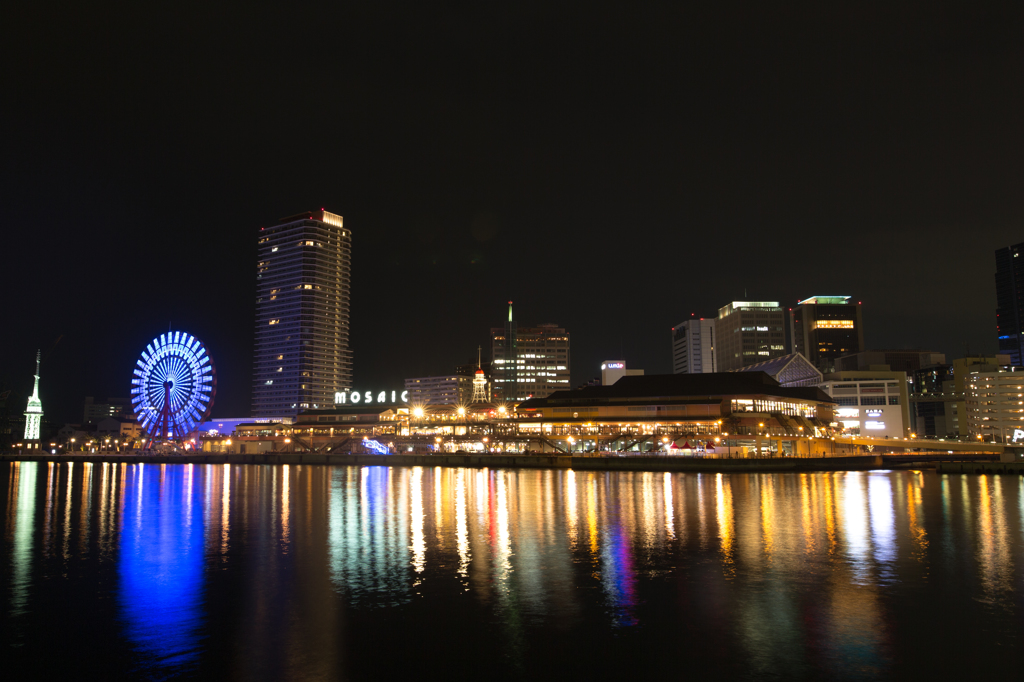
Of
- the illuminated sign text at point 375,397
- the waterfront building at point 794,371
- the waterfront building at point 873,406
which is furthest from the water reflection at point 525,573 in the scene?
the waterfront building at point 794,371

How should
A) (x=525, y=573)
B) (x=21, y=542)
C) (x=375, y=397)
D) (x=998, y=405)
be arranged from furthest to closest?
(x=998, y=405), (x=375, y=397), (x=21, y=542), (x=525, y=573)

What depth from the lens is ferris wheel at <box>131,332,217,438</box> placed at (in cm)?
12600

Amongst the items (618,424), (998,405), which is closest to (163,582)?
(618,424)

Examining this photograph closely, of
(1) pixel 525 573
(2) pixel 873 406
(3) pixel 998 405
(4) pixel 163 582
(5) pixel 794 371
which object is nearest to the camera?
(4) pixel 163 582

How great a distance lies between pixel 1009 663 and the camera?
53.8 ft

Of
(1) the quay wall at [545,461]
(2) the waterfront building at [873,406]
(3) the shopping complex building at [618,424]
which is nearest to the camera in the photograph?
(1) the quay wall at [545,461]

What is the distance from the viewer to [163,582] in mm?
25031

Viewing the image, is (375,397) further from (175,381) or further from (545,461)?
(545,461)

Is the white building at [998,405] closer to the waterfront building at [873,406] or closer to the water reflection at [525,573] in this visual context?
the waterfront building at [873,406]

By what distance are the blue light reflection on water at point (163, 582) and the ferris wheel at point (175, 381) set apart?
3179 inches

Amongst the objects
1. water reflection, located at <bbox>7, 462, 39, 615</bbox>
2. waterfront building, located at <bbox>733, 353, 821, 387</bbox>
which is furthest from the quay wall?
waterfront building, located at <bbox>733, 353, 821, 387</bbox>

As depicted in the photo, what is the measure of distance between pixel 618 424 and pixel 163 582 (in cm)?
10155

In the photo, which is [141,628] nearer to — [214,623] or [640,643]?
[214,623]

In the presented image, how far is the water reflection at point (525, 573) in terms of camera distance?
713 inches
